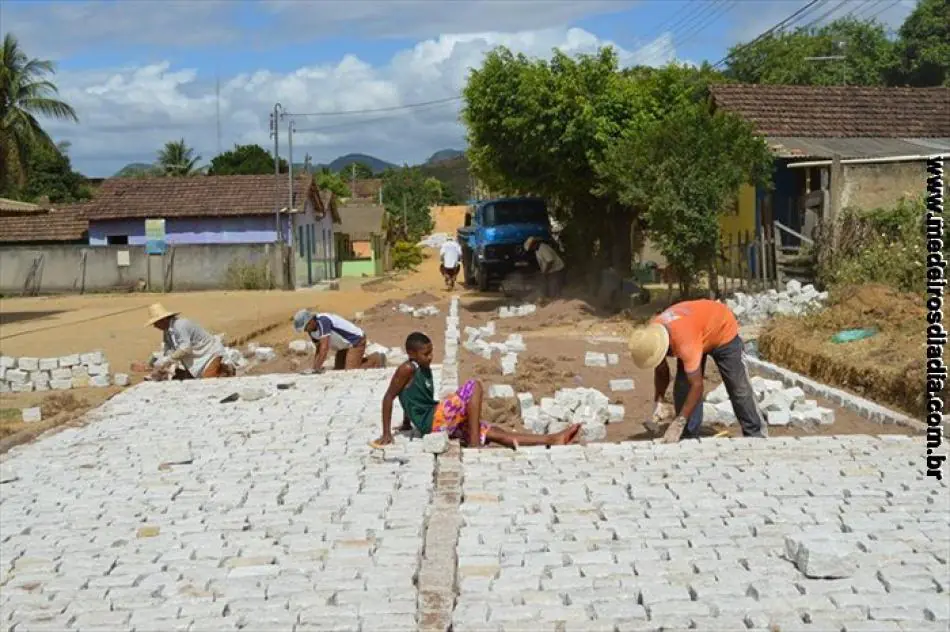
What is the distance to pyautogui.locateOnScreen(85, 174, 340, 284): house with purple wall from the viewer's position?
42.2m

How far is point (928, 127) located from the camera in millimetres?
27266

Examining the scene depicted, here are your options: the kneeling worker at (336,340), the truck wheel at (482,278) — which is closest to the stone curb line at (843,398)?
the kneeling worker at (336,340)

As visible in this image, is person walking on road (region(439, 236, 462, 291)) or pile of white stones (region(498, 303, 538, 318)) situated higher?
person walking on road (region(439, 236, 462, 291))

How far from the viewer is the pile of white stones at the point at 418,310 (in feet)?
75.8

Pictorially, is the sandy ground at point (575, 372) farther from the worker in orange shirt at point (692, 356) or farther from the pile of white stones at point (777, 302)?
the pile of white stones at point (777, 302)

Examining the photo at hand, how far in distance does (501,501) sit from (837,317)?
25.5 ft

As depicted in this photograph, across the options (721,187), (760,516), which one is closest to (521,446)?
(760,516)

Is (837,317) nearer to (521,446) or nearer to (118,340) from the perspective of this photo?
(521,446)

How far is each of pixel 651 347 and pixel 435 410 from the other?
71.9 inches

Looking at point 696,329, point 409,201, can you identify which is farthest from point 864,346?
point 409,201

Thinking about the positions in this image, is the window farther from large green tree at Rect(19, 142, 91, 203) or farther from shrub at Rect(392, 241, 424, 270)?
large green tree at Rect(19, 142, 91, 203)

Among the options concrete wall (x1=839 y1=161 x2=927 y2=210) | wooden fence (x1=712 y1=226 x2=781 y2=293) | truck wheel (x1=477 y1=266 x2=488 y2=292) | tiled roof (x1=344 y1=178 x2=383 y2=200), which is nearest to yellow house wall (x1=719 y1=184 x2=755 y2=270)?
wooden fence (x1=712 y1=226 x2=781 y2=293)

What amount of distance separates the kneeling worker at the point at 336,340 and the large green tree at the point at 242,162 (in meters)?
58.3

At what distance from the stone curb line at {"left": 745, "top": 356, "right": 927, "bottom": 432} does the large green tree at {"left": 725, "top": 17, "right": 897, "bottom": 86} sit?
38.7 meters
